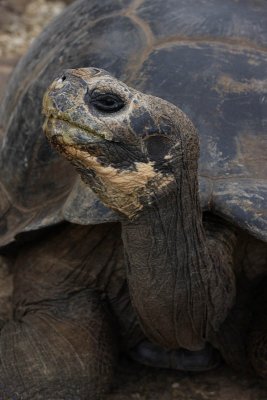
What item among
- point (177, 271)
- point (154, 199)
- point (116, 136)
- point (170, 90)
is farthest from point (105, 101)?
point (170, 90)

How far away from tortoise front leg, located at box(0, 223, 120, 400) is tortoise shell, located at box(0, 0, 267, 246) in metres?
0.17

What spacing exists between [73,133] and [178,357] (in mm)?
1448

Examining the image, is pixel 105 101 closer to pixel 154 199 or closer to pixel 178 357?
pixel 154 199

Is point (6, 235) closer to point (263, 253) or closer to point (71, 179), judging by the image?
point (71, 179)

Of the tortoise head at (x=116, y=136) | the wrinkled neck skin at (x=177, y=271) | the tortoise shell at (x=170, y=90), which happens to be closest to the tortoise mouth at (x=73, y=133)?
the tortoise head at (x=116, y=136)

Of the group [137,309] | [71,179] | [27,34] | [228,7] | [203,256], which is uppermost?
[27,34]

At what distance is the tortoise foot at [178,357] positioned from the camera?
364 cm

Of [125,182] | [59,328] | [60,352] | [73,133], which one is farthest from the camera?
[59,328]

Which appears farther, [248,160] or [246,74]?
[246,74]

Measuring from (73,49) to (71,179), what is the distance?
0.71 m

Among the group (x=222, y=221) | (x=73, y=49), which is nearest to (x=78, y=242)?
(x=222, y=221)

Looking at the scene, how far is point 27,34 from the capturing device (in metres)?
9.38

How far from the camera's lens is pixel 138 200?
2689 mm

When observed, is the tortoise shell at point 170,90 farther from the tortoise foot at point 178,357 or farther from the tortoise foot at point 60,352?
the tortoise foot at point 178,357
